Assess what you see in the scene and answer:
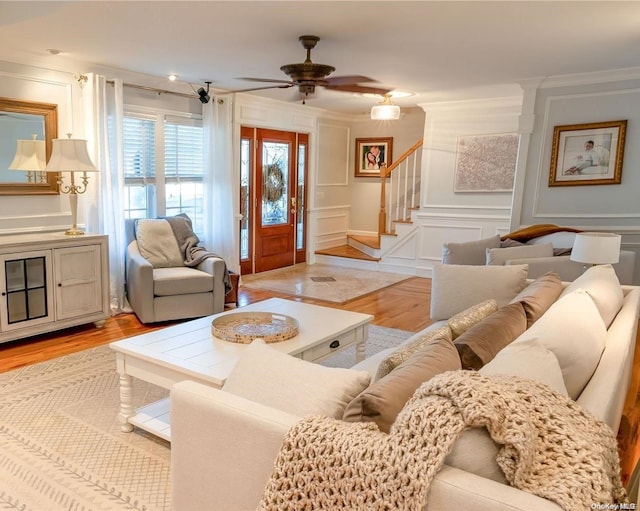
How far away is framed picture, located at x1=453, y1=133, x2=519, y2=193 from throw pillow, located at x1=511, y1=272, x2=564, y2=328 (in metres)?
3.71

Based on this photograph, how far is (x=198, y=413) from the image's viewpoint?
140 cm

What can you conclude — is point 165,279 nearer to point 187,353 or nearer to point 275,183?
point 187,353

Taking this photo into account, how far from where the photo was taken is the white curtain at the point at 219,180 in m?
5.68

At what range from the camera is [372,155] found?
8.13 m

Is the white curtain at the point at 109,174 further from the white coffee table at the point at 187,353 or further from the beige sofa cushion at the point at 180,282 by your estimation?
the white coffee table at the point at 187,353

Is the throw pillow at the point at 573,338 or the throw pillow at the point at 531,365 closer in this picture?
the throw pillow at the point at 531,365

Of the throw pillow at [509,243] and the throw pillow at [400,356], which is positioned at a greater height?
the throw pillow at [509,243]

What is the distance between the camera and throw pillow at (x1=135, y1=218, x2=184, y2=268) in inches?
189

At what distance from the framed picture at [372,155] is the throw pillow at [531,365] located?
6.73m

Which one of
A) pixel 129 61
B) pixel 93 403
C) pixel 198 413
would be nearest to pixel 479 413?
pixel 198 413

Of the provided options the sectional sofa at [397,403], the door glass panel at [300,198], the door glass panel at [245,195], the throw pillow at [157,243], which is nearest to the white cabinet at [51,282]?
the throw pillow at [157,243]

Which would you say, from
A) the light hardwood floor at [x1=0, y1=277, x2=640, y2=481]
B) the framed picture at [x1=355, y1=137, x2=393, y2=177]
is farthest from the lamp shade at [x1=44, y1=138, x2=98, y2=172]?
the framed picture at [x1=355, y1=137, x2=393, y2=177]

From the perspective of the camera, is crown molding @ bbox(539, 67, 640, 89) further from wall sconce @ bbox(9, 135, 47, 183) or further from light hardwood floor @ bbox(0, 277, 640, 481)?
wall sconce @ bbox(9, 135, 47, 183)

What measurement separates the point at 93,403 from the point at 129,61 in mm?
3104
